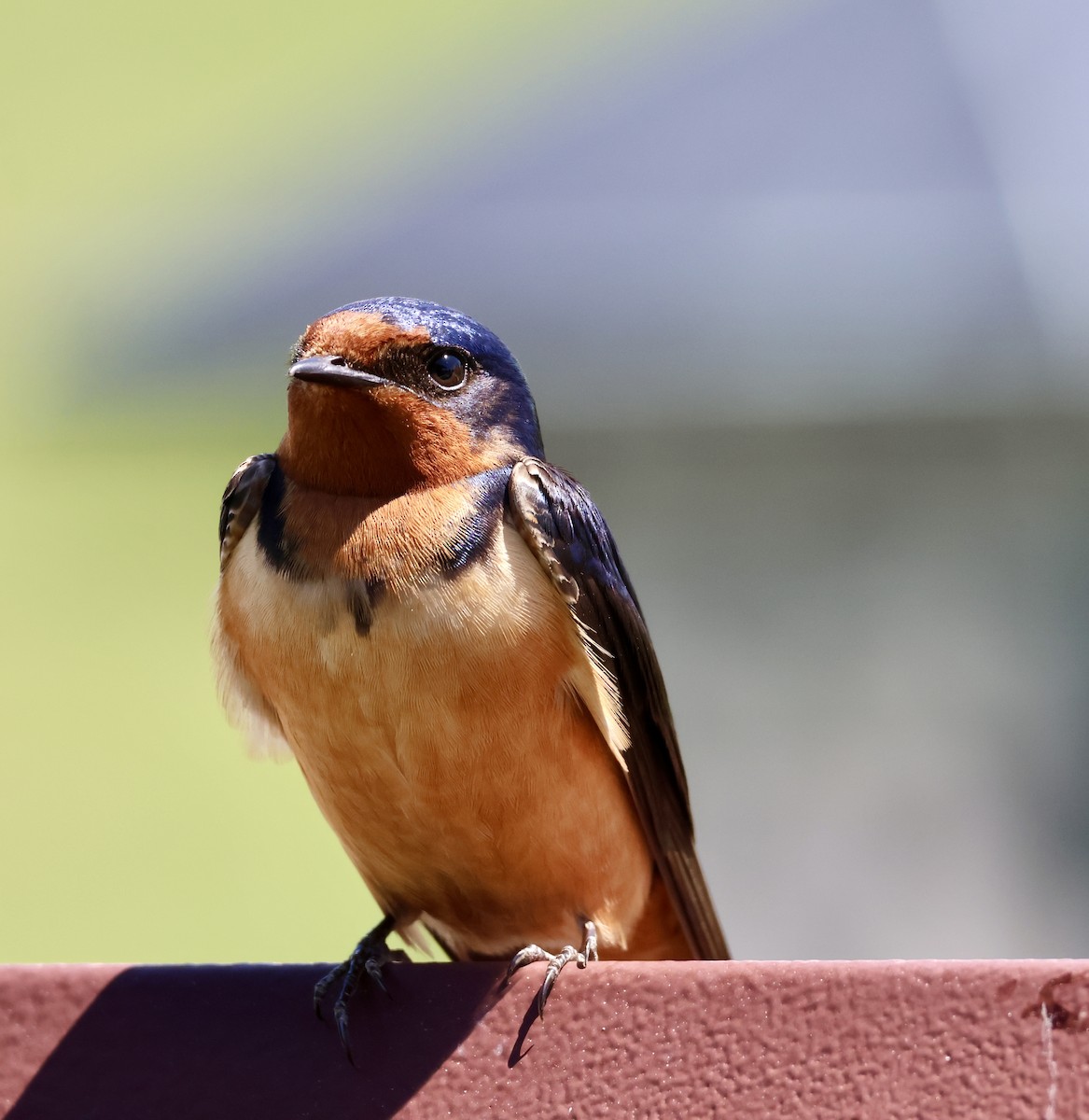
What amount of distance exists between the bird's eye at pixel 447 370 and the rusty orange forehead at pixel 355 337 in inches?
2.7

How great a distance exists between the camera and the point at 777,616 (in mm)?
6797

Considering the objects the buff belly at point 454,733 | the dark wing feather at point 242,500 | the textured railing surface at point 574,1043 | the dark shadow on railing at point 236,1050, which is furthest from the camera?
the dark wing feather at point 242,500

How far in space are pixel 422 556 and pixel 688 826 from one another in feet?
2.43

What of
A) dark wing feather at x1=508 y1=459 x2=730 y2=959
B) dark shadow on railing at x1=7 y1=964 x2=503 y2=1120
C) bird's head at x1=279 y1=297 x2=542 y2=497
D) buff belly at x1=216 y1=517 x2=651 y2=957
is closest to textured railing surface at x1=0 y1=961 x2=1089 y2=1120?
dark shadow on railing at x1=7 y1=964 x2=503 y2=1120

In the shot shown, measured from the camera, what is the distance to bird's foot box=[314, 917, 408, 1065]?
→ 5.15 ft

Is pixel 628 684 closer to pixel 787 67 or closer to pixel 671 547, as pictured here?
pixel 671 547

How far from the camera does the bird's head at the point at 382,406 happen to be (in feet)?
6.93

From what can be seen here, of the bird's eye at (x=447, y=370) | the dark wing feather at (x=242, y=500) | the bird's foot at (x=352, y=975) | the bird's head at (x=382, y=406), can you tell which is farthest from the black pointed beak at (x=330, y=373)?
the bird's foot at (x=352, y=975)

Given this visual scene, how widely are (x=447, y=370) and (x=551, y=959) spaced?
2.86 ft

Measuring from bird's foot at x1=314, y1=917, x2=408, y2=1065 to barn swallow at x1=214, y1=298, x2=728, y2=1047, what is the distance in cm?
1

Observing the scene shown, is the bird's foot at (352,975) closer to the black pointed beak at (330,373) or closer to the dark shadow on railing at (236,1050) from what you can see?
the dark shadow on railing at (236,1050)

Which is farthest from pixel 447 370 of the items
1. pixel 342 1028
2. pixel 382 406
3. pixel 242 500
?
pixel 342 1028

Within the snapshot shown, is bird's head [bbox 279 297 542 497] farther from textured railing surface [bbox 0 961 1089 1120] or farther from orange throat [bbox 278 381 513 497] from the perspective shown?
textured railing surface [bbox 0 961 1089 1120]

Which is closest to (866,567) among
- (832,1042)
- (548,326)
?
(548,326)
